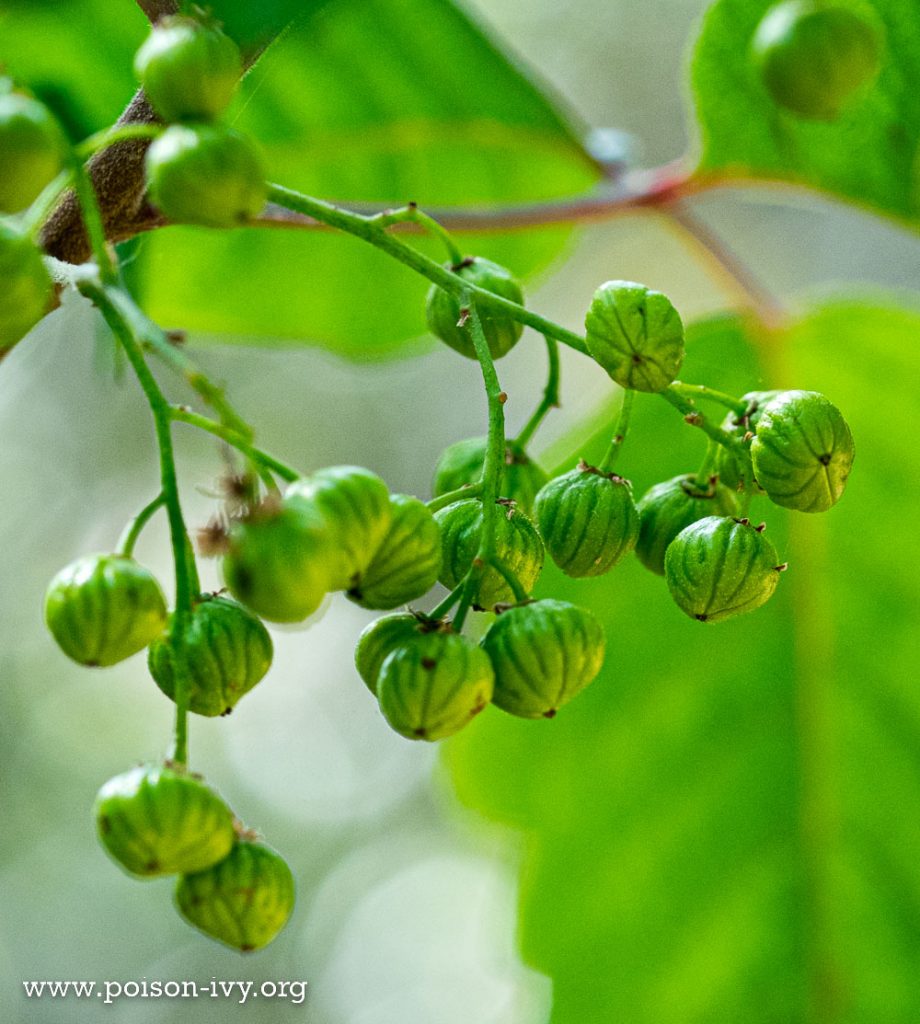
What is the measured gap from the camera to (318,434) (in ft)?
34.9

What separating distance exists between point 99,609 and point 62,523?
9.10m

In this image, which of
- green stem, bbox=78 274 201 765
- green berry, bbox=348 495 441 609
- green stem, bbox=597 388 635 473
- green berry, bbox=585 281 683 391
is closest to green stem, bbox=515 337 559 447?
green stem, bbox=597 388 635 473

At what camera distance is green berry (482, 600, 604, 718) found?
56.0 inches

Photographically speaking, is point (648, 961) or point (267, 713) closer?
point (648, 961)

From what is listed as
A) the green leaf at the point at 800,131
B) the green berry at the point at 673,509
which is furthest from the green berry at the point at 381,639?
the green leaf at the point at 800,131

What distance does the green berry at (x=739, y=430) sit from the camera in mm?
1564

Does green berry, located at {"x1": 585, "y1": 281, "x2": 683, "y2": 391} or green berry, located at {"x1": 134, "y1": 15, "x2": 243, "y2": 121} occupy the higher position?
green berry, located at {"x1": 134, "y1": 15, "x2": 243, "y2": 121}

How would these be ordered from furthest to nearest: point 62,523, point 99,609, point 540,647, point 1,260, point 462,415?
point 462,415 → point 62,523 → point 540,647 → point 99,609 → point 1,260

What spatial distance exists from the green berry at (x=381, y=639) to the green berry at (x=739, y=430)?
419mm

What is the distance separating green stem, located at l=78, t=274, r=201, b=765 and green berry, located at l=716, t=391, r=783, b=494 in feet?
2.04

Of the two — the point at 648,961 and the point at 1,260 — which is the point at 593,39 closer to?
the point at 648,961

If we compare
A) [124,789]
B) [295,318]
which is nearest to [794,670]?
[295,318]

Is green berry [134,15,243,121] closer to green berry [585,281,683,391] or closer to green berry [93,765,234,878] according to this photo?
green berry [585,281,683,391]

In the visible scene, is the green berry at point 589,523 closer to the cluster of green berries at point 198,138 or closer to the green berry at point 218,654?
the green berry at point 218,654
